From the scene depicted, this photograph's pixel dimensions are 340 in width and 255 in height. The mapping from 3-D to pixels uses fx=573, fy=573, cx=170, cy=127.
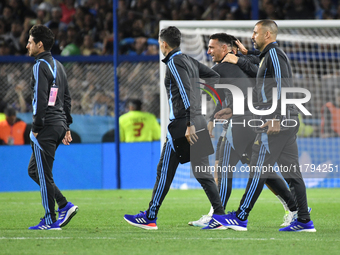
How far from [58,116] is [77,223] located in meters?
1.33

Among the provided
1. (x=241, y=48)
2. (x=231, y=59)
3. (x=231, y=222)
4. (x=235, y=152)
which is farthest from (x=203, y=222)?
(x=241, y=48)

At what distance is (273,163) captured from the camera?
5.12 m

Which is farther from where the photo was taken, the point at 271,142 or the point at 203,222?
the point at 203,222

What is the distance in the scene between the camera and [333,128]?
38.9 ft

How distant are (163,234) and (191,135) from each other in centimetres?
93

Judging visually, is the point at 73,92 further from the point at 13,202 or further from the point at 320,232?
the point at 320,232

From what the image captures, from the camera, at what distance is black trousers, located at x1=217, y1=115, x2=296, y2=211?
5.80 metres

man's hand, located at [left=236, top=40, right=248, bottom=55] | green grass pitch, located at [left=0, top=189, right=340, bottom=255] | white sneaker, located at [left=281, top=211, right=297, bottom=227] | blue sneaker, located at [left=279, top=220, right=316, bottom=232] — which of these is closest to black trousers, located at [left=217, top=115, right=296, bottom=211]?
white sneaker, located at [left=281, top=211, right=297, bottom=227]

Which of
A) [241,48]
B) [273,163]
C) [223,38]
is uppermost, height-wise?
[223,38]

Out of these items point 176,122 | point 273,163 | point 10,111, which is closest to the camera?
point 273,163

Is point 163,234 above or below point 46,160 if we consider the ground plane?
below

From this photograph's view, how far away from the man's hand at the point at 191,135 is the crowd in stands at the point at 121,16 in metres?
8.90

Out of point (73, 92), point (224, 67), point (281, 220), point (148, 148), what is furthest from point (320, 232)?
point (73, 92)

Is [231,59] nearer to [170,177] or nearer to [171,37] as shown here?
[171,37]
